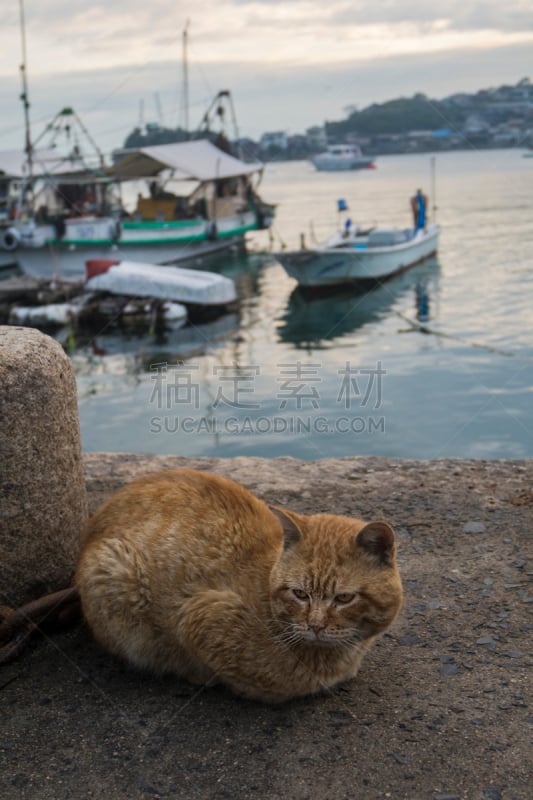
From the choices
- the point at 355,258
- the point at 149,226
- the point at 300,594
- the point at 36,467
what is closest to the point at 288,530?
the point at 300,594

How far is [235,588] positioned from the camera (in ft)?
11.0

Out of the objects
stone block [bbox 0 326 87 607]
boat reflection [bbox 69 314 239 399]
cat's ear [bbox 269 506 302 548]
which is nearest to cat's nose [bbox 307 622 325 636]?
cat's ear [bbox 269 506 302 548]

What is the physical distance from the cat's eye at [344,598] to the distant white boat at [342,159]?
262 ft

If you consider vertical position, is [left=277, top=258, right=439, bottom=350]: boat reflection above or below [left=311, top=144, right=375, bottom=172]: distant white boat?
below

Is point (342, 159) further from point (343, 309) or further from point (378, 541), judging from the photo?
point (378, 541)

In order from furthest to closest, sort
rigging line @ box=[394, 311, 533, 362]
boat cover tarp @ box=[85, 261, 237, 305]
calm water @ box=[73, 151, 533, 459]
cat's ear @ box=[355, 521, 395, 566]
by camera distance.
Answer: boat cover tarp @ box=[85, 261, 237, 305] < rigging line @ box=[394, 311, 533, 362] < calm water @ box=[73, 151, 533, 459] < cat's ear @ box=[355, 521, 395, 566]

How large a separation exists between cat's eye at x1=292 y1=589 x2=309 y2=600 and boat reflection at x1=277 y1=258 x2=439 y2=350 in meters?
20.3

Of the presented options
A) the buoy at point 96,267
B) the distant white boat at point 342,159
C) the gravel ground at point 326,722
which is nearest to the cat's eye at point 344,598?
the gravel ground at point 326,722

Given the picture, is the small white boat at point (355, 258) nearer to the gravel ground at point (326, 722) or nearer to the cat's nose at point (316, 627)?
the gravel ground at point (326, 722)

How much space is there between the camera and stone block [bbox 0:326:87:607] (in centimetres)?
355

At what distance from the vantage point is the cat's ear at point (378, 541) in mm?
3028

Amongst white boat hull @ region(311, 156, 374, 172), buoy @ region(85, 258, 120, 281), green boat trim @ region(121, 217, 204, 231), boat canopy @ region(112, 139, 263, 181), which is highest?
white boat hull @ region(311, 156, 374, 172)

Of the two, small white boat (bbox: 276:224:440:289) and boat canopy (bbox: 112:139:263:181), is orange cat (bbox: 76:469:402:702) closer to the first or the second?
small white boat (bbox: 276:224:440:289)

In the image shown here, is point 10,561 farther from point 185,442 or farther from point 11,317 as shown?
point 11,317
